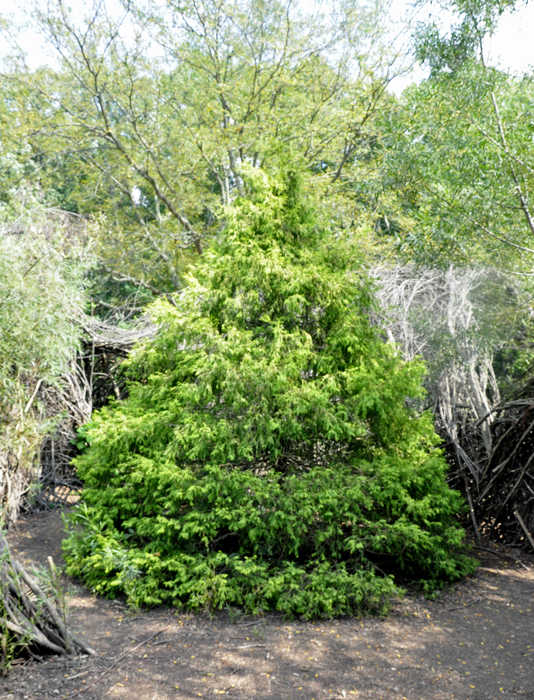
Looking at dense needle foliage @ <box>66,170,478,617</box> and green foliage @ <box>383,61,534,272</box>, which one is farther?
green foliage @ <box>383,61,534,272</box>

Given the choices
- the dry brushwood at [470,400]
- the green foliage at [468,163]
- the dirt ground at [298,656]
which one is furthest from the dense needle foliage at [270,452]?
the green foliage at [468,163]

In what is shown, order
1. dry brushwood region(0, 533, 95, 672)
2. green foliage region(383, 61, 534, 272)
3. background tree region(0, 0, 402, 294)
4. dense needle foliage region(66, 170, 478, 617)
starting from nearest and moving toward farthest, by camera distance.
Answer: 1. dry brushwood region(0, 533, 95, 672)
2. dense needle foliage region(66, 170, 478, 617)
3. green foliage region(383, 61, 534, 272)
4. background tree region(0, 0, 402, 294)

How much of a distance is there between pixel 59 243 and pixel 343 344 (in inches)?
151

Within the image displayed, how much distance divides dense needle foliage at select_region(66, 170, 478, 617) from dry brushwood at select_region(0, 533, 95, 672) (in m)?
0.91

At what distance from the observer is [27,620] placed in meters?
3.01

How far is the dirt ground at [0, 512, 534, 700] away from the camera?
2.96 metres

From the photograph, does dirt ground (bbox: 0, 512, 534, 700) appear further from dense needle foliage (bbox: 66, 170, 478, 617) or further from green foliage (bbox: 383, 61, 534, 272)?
green foliage (bbox: 383, 61, 534, 272)

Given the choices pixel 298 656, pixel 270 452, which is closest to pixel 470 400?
pixel 270 452

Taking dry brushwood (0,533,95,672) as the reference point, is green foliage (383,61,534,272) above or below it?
above

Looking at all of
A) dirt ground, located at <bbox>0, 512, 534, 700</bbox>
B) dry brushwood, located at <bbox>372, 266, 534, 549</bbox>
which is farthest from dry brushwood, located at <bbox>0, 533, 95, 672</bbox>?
dry brushwood, located at <bbox>372, 266, 534, 549</bbox>

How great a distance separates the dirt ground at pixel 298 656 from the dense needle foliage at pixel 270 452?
190mm

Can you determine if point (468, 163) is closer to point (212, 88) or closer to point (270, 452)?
point (270, 452)

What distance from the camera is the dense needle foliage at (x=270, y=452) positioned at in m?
4.16

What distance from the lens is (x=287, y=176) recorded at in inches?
205
